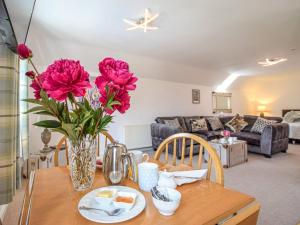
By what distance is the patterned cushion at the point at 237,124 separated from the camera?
207 inches

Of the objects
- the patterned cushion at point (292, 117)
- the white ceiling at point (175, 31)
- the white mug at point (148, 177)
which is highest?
the white ceiling at point (175, 31)

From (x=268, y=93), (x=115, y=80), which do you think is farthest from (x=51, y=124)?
(x=268, y=93)

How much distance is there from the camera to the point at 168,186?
831mm

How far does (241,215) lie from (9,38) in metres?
2.03

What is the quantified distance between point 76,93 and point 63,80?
0.06m

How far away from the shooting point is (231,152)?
350cm

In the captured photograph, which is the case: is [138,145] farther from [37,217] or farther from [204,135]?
[37,217]

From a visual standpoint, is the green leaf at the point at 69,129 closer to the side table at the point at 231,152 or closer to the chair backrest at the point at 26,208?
the chair backrest at the point at 26,208

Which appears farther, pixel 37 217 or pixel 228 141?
pixel 228 141

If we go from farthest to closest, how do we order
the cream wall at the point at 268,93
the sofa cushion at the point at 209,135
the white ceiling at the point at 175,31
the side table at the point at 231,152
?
the cream wall at the point at 268,93 → the sofa cushion at the point at 209,135 → the side table at the point at 231,152 → the white ceiling at the point at 175,31

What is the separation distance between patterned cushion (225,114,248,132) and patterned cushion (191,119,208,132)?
2.60ft

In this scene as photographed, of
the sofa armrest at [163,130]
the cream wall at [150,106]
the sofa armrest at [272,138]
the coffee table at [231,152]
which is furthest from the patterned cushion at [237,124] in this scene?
the sofa armrest at [163,130]

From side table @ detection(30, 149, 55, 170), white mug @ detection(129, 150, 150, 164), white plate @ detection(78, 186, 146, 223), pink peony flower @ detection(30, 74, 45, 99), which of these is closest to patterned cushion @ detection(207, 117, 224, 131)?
side table @ detection(30, 149, 55, 170)

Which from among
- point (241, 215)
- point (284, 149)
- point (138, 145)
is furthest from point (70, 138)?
point (284, 149)
